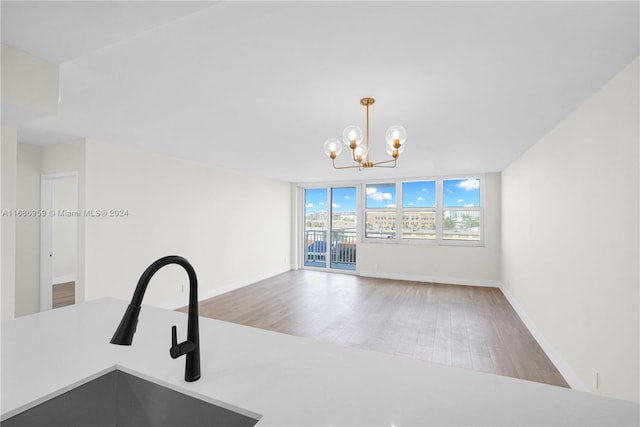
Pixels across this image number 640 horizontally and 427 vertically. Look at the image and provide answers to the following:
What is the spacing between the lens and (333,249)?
7695 millimetres

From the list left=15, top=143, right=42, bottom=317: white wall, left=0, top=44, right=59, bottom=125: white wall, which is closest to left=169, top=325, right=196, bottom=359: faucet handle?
left=0, top=44, right=59, bottom=125: white wall

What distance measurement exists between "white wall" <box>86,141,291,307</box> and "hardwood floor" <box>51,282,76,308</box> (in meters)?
1.38

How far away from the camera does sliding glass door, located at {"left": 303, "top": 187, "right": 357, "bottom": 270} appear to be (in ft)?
24.5

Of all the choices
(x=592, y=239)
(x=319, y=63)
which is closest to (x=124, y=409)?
(x=319, y=63)

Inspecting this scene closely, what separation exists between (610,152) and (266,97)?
7.83 feet

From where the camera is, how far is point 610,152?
1934 millimetres

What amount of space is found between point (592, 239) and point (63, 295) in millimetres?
7034

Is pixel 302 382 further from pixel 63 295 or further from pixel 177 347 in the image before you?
pixel 63 295

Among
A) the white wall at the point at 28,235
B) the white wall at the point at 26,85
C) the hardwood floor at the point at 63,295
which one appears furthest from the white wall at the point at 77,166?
the white wall at the point at 26,85

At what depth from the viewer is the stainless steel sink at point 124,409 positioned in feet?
2.67

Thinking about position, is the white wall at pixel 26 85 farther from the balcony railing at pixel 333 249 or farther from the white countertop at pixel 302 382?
the balcony railing at pixel 333 249

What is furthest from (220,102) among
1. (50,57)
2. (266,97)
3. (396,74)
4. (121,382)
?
(121,382)

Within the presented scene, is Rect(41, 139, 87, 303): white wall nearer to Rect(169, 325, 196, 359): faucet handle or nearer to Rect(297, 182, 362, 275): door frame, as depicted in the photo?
Rect(169, 325, 196, 359): faucet handle

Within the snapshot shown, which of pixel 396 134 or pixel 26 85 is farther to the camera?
pixel 396 134
